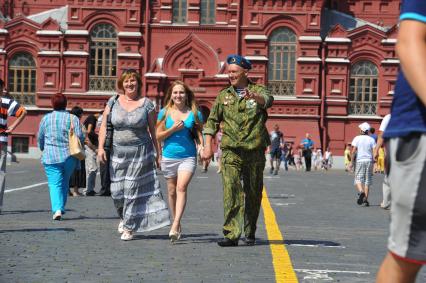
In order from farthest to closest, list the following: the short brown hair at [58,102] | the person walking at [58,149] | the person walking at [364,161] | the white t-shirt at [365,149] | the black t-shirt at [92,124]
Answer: the black t-shirt at [92,124], the white t-shirt at [365,149], the person walking at [364,161], the short brown hair at [58,102], the person walking at [58,149]

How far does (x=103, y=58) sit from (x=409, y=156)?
44.7 m

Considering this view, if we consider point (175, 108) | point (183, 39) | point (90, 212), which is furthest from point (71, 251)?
point (183, 39)

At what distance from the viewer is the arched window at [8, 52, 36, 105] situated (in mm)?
48250

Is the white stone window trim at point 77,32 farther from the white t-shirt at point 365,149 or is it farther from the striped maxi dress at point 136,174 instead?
the striped maxi dress at point 136,174

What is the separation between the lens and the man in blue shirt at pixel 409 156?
3.87m

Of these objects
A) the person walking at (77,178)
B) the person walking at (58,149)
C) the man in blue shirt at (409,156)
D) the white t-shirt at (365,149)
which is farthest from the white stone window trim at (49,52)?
the man in blue shirt at (409,156)

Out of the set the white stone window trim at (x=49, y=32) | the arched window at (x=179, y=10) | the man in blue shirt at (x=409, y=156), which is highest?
the arched window at (x=179, y=10)

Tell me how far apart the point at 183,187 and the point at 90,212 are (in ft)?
13.4

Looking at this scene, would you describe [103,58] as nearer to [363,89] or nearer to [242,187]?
[363,89]

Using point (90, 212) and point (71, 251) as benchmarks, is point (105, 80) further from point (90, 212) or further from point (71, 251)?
point (71, 251)

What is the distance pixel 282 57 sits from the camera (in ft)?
156

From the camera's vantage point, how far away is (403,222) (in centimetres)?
389

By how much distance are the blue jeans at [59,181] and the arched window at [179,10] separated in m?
35.5

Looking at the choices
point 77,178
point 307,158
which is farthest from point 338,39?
point 77,178
